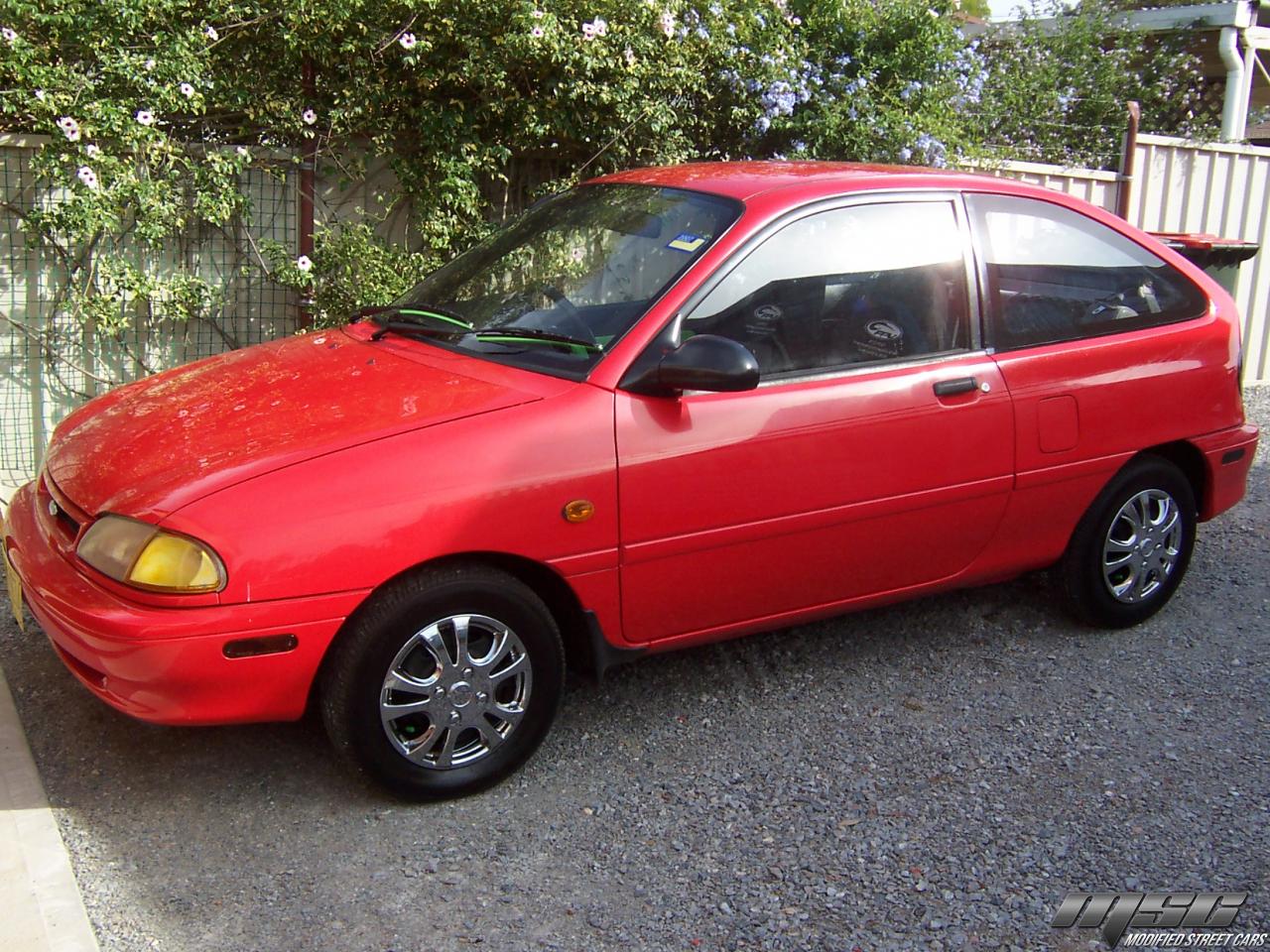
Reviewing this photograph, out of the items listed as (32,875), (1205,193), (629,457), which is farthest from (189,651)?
(1205,193)

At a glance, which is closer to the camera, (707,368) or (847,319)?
(707,368)

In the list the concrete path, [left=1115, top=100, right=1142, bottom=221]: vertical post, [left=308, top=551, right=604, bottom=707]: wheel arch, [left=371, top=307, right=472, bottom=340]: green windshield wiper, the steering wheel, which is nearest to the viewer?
the concrete path

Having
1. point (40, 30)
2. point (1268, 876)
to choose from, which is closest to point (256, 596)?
point (1268, 876)

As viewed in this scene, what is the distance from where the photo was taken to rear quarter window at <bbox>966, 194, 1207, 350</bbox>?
435 centimetres

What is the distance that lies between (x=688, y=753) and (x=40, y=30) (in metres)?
4.40

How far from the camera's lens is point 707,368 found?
349 cm

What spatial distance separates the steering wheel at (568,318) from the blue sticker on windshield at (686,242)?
369 millimetres

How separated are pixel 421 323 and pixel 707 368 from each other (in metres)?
1.20

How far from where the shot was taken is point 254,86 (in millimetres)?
6207

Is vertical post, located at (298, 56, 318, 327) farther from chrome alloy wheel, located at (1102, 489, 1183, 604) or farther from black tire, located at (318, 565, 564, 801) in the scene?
chrome alloy wheel, located at (1102, 489, 1183, 604)

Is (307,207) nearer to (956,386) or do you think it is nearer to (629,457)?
(629,457)

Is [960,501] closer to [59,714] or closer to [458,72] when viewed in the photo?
[59,714]

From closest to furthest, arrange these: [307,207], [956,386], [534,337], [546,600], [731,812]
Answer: [731,812] → [546,600] → [534,337] → [956,386] → [307,207]

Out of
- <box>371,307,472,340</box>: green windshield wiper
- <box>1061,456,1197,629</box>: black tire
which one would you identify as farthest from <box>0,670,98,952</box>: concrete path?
<box>1061,456,1197,629</box>: black tire
